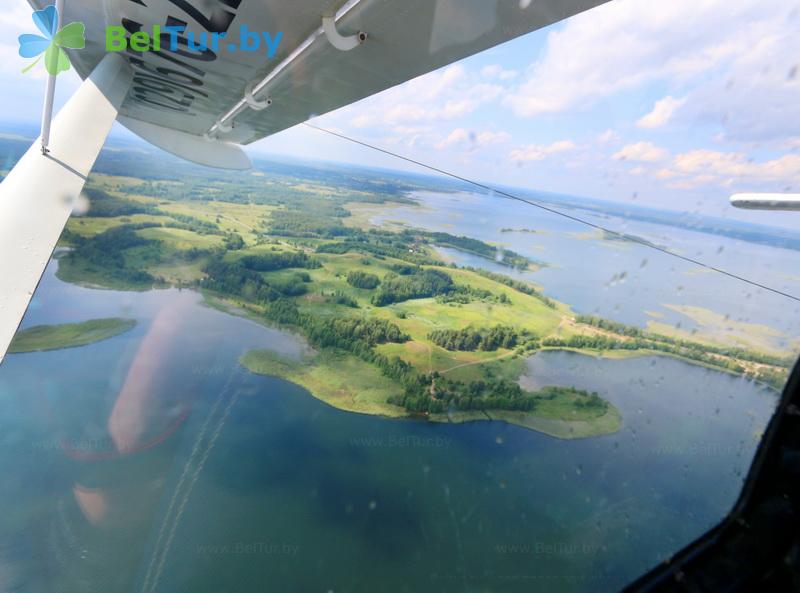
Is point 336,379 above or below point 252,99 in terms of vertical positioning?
below

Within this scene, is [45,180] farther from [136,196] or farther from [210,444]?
[136,196]

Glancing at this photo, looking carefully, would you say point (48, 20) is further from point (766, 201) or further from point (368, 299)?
point (368, 299)

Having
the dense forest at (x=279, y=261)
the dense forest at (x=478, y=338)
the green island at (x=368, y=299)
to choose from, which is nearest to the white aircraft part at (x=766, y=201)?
the green island at (x=368, y=299)

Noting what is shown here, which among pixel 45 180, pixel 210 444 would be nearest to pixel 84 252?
pixel 210 444

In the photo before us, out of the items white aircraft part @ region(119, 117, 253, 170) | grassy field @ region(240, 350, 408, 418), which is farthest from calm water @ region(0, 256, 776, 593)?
white aircraft part @ region(119, 117, 253, 170)

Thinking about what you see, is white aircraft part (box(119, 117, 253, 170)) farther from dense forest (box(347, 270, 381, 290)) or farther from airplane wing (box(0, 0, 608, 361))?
dense forest (box(347, 270, 381, 290))

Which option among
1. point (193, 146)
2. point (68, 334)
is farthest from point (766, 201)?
point (68, 334)

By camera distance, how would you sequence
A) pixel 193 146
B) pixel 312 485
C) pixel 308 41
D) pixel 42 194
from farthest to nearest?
pixel 312 485
pixel 193 146
pixel 308 41
pixel 42 194
